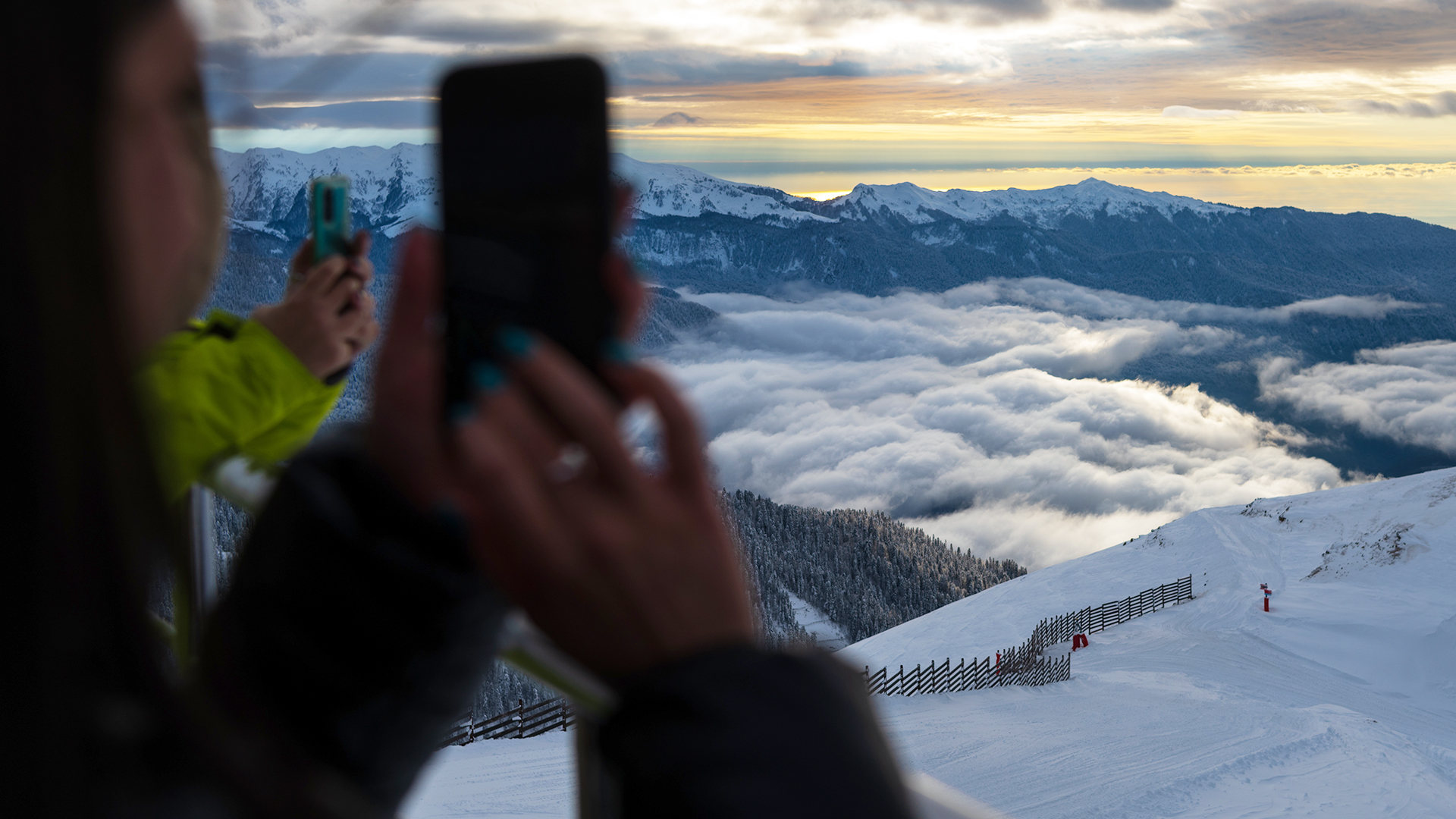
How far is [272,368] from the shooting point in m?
1.62

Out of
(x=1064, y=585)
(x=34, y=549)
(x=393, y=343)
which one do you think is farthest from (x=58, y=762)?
(x=1064, y=585)

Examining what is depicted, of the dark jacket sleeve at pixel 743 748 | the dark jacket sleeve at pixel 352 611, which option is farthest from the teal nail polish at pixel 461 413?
the dark jacket sleeve at pixel 743 748

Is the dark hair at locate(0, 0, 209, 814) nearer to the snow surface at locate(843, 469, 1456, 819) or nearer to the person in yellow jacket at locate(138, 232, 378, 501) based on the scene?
the snow surface at locate(843, 469, 1456, 819)

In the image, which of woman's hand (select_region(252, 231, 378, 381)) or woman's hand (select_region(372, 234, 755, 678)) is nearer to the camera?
woman's hand (select_region(372, 234, 755, 678))

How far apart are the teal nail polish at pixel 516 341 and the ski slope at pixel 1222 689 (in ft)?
1.29

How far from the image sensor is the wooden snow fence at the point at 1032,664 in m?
20.3

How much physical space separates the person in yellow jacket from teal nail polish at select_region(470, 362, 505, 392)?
1.04m

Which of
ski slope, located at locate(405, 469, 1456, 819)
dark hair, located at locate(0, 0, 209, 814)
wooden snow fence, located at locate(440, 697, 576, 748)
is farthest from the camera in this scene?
ski slope, located at locate(405, 469, 1456, 819)

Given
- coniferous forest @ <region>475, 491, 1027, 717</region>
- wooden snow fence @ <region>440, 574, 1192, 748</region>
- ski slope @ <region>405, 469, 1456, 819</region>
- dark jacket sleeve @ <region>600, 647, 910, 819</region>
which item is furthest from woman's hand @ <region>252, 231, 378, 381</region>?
coniferous forest @ <region>475, 491, 1027, 717</region>

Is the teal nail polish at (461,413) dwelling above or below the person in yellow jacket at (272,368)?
above

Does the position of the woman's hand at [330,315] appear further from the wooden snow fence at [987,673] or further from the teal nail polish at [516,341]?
the wooden snow fence at [987,673]

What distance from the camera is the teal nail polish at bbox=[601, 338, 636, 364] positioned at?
729 mm

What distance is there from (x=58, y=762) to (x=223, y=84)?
0.55 meters

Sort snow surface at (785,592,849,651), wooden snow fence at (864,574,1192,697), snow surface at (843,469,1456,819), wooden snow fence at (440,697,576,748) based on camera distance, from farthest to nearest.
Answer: snow surface at (785,592,849,651)
wooden snow fence at (864,574,1192,697)
snow surface at (843,469,1456,819)
wooden snow fence at (440,697,576,748)
